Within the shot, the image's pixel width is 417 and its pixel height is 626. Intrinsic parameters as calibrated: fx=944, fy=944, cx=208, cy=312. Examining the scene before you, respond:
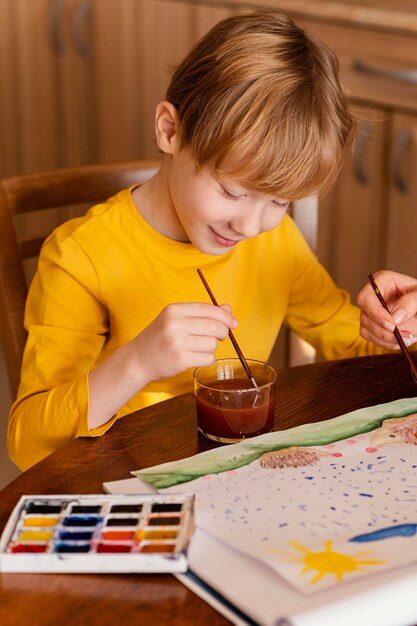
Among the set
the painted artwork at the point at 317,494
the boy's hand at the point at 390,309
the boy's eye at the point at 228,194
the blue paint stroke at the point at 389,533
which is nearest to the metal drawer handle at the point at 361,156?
the boy's hand at the point at 390,309

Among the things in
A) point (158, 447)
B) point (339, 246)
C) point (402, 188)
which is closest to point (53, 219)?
point (339, 246)

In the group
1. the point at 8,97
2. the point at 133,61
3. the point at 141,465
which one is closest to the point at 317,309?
the point at 141,465

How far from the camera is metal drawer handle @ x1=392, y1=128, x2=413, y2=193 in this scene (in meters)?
2.25

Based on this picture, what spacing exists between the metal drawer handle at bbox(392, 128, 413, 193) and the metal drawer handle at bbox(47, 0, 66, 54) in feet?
4.39

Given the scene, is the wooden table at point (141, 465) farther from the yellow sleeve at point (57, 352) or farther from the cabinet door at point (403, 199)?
the cabinet door at point (403, 199)

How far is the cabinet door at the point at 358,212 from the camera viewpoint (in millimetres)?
2326

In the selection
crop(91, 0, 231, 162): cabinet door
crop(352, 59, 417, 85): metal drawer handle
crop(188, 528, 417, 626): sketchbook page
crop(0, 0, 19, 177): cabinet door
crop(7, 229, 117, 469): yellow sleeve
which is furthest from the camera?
crop(0, 0, 19, 177): cabinet door

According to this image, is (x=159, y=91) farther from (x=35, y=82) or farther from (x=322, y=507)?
(x=322, y=507)

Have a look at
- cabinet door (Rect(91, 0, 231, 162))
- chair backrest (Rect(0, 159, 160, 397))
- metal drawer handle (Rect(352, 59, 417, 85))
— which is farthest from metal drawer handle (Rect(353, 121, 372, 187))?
chair backrest (Rect(0, 159, 160, 397))

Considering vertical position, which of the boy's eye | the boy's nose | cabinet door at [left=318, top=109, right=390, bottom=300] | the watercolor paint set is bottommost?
cabinet door at [left=318, top=109, right=390, bottom=300]

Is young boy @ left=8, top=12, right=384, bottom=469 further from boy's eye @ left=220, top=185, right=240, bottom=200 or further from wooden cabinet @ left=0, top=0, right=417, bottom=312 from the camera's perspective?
wooden cabinet @ left=0, top=0, right=417, bottom=312

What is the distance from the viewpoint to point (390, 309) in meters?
1.24

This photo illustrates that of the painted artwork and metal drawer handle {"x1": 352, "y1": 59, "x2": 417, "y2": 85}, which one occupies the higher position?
metal drawer handle {"x1": 352, "y1": 59, "x2": 417, "y2": 85}

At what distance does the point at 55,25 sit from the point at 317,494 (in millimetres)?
2534
